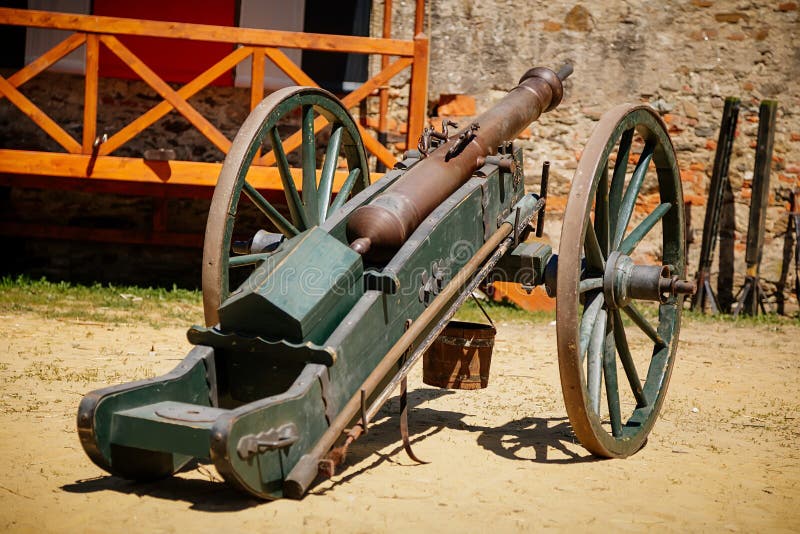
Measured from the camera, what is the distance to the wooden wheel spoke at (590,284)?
4289 millimetres

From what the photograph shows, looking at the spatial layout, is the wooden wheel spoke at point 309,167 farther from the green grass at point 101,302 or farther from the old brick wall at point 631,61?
the old brick wall at point 631,61

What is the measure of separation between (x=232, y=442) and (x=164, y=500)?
47 cm

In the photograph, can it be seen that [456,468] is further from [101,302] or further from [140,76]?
[140,76]

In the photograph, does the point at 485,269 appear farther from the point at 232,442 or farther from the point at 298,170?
the point at 298,170

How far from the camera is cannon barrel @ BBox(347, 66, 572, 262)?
4020 mm

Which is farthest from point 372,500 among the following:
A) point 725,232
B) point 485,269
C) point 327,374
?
point 725,232

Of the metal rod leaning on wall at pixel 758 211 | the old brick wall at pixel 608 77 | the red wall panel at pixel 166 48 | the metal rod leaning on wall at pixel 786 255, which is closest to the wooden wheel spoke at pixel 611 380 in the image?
the old brick wall at pixel 608 77

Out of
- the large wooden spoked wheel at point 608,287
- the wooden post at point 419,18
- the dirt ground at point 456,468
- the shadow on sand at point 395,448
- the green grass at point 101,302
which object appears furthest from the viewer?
the wooden post at point 419,18

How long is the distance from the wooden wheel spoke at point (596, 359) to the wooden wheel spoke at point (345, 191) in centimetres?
137

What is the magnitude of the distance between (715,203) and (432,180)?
5.79 metres

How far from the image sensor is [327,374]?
3.44m

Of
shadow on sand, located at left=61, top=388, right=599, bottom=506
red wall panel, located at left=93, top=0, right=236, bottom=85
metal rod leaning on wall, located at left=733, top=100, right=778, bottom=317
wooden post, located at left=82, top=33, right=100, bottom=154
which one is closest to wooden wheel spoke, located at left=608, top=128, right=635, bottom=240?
shadow on sand, located at left=61, top=388, right=599, bottom=506

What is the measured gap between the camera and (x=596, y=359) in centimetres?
420

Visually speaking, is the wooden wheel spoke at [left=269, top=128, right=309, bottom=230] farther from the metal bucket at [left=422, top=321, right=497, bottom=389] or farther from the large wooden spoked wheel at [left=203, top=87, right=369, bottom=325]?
the metal bucket at [left=422, top=321, right=497, bottom=389]
